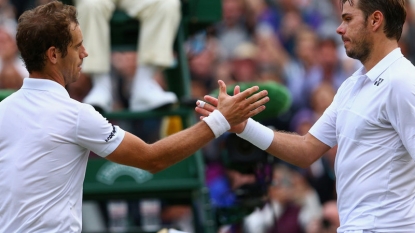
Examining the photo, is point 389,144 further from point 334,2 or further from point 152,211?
point 334,2

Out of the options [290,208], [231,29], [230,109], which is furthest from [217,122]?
[231,29]

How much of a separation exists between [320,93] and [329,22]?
92.9 inches

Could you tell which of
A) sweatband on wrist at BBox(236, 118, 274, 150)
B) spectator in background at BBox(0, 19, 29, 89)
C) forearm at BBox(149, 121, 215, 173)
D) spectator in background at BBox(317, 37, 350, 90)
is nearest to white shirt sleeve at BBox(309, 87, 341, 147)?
sweatband on wrist at BBox(236, 118, 274, 150)

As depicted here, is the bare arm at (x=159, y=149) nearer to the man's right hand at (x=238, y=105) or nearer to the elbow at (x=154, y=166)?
the elbow at (x=154, y=166)

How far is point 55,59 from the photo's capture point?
380 cm

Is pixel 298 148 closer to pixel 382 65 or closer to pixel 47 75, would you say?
pixel 382 65

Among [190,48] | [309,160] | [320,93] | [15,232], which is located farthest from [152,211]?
[15,232]

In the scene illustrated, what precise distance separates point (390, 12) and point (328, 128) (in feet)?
2.13

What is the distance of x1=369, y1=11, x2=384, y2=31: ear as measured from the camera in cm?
395

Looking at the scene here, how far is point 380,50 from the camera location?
156 inches

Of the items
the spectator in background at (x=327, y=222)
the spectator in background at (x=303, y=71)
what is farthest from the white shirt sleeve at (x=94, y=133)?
the spectator in background at (x=303, y=71)

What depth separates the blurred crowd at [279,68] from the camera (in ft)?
25.5

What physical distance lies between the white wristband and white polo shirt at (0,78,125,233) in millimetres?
555

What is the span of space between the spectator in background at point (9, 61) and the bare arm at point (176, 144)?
360cm
